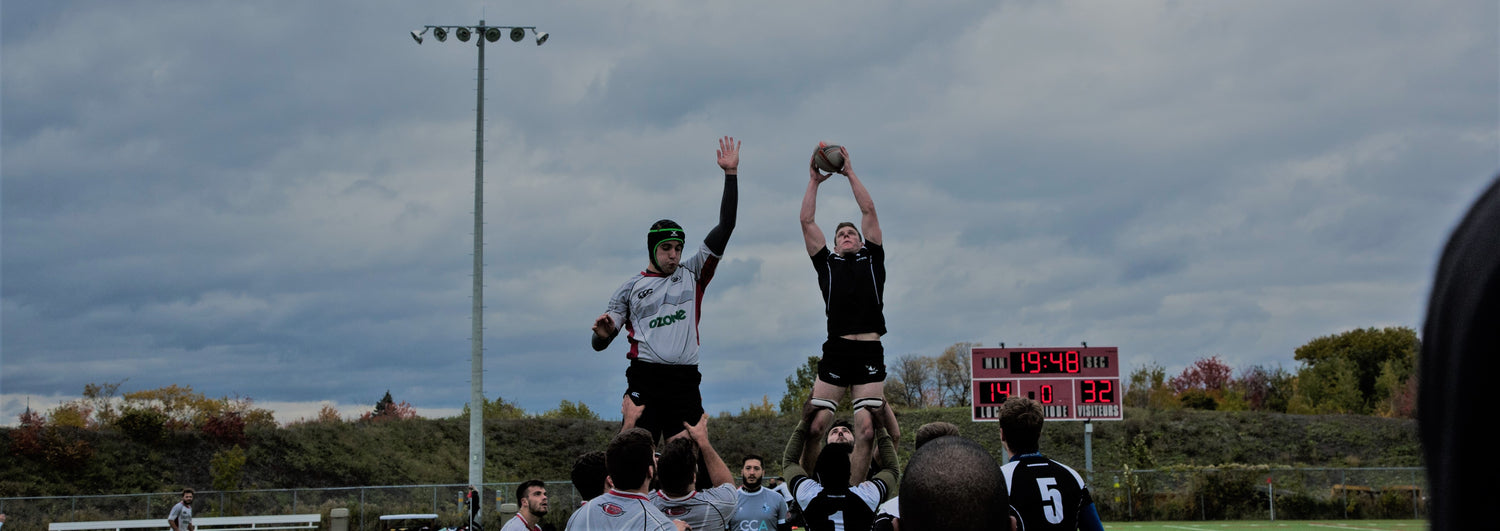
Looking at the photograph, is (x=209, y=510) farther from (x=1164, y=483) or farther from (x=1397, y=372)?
(x=1397, y=372)

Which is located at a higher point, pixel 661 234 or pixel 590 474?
pixel 661 234

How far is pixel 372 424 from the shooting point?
54.6 m

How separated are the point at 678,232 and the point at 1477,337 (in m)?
7.32

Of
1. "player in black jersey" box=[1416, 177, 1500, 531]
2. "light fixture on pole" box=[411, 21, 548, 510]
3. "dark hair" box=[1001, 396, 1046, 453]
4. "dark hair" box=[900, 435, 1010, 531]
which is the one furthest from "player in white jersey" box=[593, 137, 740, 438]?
"light fixture on pole" box=[411, 21, 548, 510]

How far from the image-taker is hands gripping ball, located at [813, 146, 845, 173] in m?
8.80

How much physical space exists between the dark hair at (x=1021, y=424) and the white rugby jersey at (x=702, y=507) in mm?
1717

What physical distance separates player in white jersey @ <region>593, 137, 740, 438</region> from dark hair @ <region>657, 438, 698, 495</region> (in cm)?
187

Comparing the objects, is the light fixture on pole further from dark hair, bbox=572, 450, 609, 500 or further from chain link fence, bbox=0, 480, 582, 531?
dark hair, bbox=572, 450, 609, 500

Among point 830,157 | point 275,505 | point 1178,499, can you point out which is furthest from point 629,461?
point 1178,499

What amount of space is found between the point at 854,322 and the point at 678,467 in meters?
3.34

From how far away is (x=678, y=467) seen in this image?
19.1ft

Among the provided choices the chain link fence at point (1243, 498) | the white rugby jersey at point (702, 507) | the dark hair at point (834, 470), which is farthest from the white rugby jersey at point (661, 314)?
the chain link fence at point (1243, 498)

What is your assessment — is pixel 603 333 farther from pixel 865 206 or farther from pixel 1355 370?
pixel 1355 370

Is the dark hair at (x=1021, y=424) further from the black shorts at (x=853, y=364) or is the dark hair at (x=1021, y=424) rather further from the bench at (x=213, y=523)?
the bench at (x=213, y=523)
